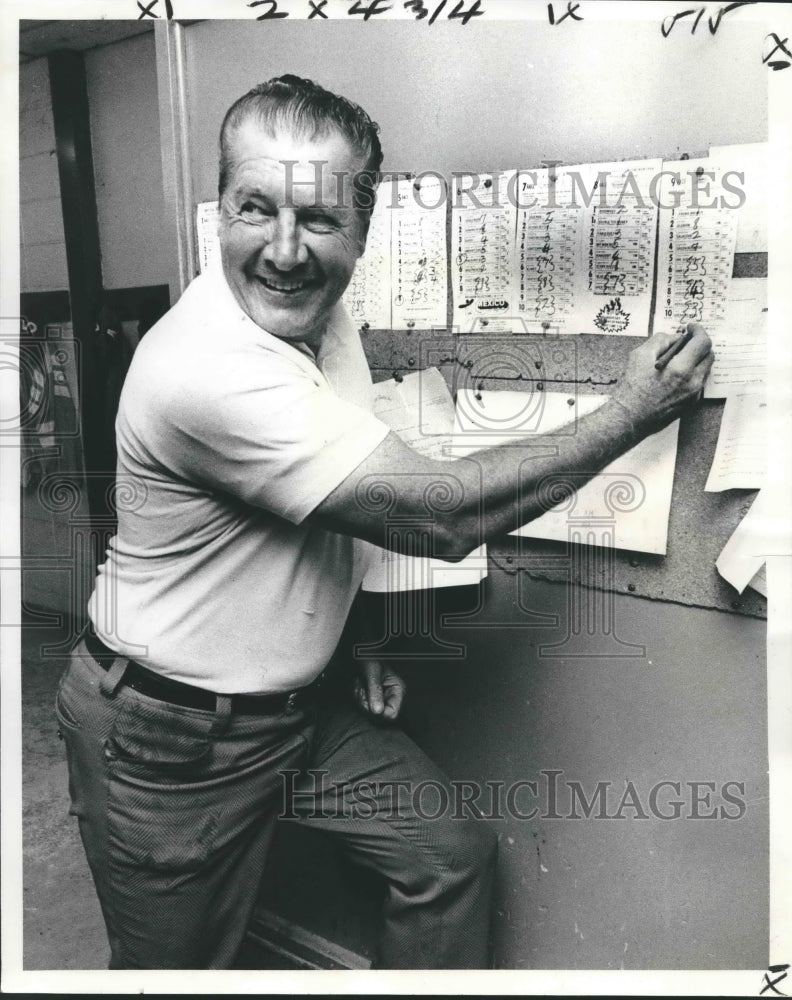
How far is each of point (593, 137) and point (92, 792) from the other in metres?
1.16

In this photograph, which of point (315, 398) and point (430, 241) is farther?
point (430, 241)

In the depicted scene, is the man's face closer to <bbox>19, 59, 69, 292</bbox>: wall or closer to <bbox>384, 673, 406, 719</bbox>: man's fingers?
<bbox>19, 59, 69, 292</bbox>: wall

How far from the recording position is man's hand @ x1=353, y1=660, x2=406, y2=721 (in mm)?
1340

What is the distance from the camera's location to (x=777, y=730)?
3.95ft

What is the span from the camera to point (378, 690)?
1349 mm

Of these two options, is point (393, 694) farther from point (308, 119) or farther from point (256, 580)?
point (308, 119)

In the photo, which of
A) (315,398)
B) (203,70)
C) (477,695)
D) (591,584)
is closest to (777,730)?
(591,584)

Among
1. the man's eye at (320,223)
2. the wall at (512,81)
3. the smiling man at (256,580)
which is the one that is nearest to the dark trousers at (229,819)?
the smiling man at (256,580)

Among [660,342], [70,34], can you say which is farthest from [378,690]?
[70,34]

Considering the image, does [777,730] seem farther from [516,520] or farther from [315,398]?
[315,398]

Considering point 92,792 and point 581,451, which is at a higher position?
point 581,451

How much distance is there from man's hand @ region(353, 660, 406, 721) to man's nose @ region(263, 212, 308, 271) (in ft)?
2.03

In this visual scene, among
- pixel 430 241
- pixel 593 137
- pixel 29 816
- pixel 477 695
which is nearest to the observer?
→ pixel 593 137

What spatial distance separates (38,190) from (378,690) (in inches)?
38.0
